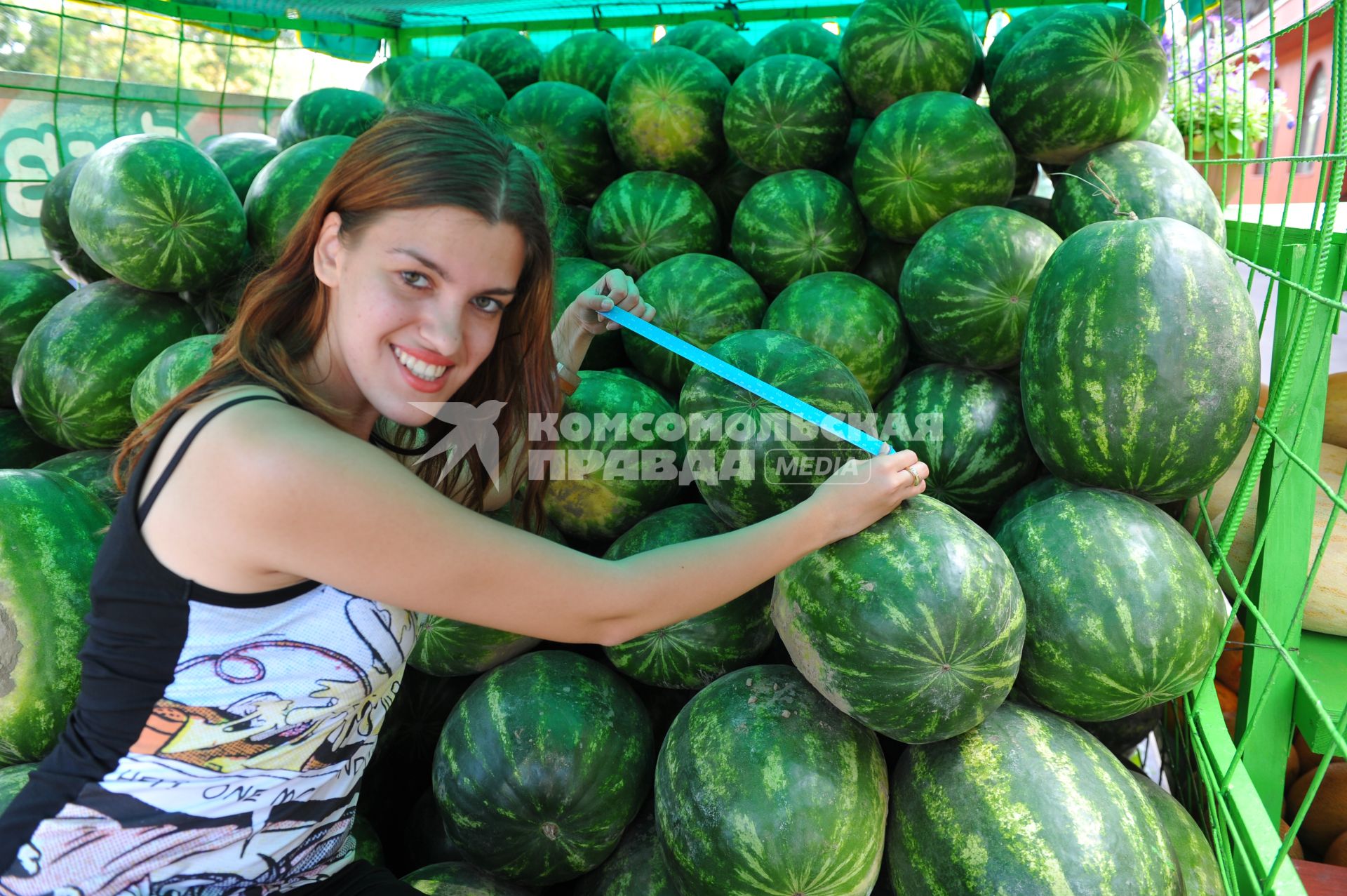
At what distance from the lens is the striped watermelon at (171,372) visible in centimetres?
241

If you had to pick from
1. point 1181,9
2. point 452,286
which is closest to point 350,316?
point 452,286

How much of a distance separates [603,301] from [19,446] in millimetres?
2275

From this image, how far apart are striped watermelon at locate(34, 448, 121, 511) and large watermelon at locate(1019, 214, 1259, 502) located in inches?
102

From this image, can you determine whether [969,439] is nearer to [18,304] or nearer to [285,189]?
[285,189]

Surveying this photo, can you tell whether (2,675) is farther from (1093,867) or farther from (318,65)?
(318,65)

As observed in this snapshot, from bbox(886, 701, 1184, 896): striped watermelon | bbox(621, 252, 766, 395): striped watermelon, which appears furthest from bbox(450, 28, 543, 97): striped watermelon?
bbox(886, 701, 1184, 896): striped watermelon

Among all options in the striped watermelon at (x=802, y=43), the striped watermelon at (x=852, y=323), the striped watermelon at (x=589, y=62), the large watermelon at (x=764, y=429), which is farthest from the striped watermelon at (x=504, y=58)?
the large watermelon at (x=764, y=429)

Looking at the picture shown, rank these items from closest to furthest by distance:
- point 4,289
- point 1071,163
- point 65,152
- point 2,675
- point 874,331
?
point 2,675, point 874,331, point 1071,163, point 4,289, point 65,152

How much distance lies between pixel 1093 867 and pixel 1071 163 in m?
2.12

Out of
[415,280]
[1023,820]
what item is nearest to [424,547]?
[415,280]

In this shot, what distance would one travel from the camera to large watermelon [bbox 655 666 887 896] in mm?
1530

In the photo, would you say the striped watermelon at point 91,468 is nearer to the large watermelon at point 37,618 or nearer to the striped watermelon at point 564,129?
the large watermelon at point 37,618

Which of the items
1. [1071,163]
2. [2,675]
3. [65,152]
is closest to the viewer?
[2,675]

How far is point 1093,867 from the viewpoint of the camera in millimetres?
1469
